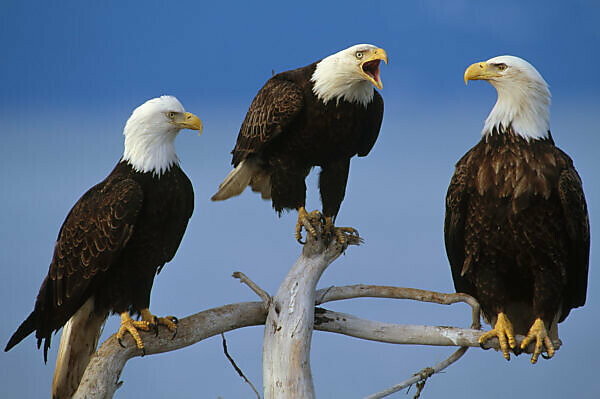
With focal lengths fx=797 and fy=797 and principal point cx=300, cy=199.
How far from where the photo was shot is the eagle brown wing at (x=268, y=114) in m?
5.06

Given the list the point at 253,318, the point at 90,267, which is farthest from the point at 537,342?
the point at 90,267

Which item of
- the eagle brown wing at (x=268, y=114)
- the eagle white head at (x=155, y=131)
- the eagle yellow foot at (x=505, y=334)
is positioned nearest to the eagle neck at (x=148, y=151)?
the eagle white head at (x=155, y=131)

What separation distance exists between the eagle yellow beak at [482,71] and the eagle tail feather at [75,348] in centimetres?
250

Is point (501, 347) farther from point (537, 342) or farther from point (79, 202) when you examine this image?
point (79, 202)

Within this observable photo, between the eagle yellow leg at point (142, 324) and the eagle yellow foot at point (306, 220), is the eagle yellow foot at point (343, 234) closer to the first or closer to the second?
the eagle yellow foot at point (306, 220)

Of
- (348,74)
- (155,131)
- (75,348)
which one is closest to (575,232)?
(348,74)

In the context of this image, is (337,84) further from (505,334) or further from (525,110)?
(505,334)

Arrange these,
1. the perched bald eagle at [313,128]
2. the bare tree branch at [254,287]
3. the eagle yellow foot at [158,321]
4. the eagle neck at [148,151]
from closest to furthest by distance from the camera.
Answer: the eagle neck at [148,151] → the eagle yellow foot at [158,321] → the bare tree branch at [254,287] → the perched bald eagle at [313,128]

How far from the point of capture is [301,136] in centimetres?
511

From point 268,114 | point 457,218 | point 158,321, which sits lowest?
point 158,321

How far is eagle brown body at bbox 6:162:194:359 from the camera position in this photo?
436 centimetres

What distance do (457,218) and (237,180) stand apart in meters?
1.69

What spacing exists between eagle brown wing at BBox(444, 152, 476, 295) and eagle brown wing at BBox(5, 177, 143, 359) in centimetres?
171

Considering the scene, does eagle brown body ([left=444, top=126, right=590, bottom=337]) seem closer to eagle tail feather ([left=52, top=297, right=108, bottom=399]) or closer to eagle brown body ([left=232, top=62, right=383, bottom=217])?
eagle brown body ([left=232, top=62, right=383, bottom=217])
